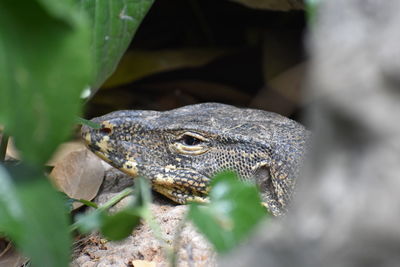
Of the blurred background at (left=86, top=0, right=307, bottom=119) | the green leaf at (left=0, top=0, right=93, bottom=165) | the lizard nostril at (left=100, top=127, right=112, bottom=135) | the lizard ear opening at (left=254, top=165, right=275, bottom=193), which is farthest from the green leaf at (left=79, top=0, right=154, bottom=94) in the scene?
the green leaf at (left=0, top=0, right=93, bottom=165)

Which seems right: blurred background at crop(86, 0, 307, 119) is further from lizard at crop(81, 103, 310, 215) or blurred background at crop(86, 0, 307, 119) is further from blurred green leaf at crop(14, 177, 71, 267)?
blurred green leaf at crop(14, 177, 71, 267)

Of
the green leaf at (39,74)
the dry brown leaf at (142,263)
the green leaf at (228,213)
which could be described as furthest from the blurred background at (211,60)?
the green leaf at (39,74)

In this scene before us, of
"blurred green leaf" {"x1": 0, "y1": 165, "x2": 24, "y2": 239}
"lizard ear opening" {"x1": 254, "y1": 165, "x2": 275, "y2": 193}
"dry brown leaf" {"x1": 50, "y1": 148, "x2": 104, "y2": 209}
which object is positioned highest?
"blurred green leaf" {"x1": 0, "y1": 165, "x2": 24, "y2": 239}

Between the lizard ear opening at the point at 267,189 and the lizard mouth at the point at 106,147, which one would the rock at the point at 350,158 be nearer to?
the lizard ear opening at the point at 267,189

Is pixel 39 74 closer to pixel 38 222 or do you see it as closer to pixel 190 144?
pixel 38 222

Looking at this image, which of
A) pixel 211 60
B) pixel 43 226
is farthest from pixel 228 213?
pixel 211 60

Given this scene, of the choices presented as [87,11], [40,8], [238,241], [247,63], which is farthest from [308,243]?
[247,63]
